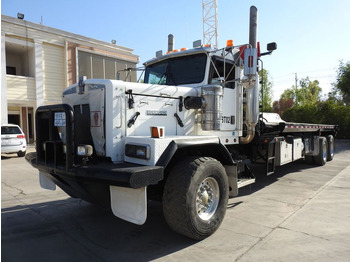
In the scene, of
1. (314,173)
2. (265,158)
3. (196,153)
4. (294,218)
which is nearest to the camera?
(196,153)

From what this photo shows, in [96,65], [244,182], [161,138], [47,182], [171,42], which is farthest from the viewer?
[96,65]

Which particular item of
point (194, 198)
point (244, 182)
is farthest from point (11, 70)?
point (194, 198)

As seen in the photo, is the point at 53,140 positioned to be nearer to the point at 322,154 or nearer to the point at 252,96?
the point at 252,96

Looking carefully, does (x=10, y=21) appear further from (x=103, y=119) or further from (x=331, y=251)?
(x=331, y=251)

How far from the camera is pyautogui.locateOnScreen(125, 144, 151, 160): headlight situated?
10.9 feet

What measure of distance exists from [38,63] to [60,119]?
1582cm

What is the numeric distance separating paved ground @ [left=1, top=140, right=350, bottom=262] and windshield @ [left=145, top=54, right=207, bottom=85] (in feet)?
7.85

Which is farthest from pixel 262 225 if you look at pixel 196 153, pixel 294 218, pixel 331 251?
pixel 196 153

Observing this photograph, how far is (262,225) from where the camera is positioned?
427 centimetres

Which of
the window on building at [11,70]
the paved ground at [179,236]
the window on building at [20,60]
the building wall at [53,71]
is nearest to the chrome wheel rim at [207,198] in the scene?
the paved ground at [179,236]

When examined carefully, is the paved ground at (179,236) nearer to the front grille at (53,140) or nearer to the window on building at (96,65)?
the front grille at (53,140)

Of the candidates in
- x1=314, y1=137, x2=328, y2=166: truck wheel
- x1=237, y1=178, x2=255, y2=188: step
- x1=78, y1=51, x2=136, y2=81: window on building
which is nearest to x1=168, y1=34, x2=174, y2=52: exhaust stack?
x1=237, y1=178, x2=255, y2=188: step

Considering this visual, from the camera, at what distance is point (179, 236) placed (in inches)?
154

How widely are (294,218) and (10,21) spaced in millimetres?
17691
